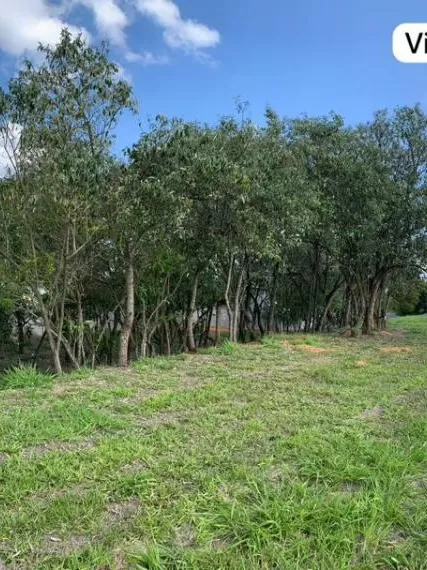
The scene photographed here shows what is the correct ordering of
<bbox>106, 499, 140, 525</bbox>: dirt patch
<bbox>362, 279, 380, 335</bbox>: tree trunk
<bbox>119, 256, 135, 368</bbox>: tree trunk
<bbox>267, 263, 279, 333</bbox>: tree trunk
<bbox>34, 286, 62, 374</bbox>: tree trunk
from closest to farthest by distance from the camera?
<bbox>106, 499, 140, 525</bbox>: dirt patch → <bbox>34, 286, 62, 374</bbox>: tree trunk → <bbox>119, 256, 135, 368</bbox>: tree trunk → <bbox>362, 279, 380, 335</bbox>: tree trunk → <bbox>267, 263, 279, 333</bbox>: tree trunk

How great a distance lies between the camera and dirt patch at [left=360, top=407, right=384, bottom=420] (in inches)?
165

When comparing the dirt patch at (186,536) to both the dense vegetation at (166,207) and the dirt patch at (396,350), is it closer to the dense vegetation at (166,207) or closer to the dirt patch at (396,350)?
the dense vegetation at (166,207)

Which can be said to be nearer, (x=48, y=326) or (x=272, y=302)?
(x=48, y=326)

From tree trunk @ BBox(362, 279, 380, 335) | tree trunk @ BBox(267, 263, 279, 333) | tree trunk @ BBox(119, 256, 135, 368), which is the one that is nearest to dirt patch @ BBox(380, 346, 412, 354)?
tree trunk @ BBox(362, 279, 380, 335)

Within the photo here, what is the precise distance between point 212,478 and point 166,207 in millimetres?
4637

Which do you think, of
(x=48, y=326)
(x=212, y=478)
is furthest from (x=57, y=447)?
(x=48, y=326)

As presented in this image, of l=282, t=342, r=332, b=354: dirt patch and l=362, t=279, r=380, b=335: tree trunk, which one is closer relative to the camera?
l=282, t=342, r=332, b=354: dirt patch

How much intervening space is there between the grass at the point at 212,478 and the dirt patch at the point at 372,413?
2cm

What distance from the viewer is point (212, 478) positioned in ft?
9.13

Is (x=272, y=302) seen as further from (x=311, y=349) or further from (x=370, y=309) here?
(x=311, y=349)

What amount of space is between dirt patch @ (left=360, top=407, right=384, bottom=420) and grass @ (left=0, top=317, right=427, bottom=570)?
2 cm

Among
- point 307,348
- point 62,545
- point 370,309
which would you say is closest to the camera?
point 62,545

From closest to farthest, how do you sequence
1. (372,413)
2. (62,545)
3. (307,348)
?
(62,545) → (372,413) → (307,348)

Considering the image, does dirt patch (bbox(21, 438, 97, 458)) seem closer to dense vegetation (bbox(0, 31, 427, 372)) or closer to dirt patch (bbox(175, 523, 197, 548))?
dirt patch (bbox(175, 523, 197, 548))
